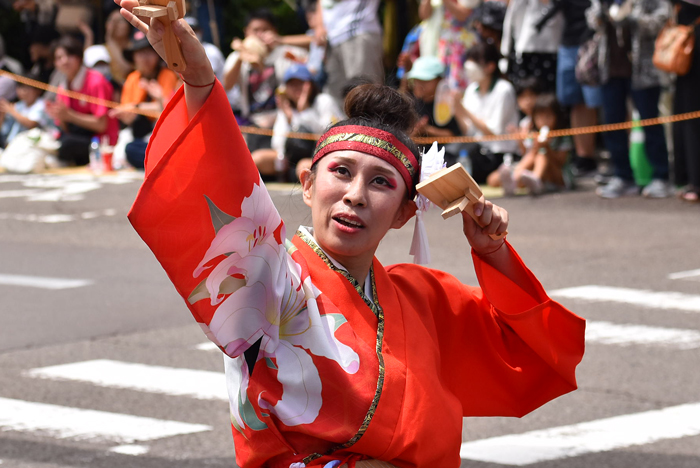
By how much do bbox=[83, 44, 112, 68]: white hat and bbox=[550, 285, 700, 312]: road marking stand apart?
9.31m

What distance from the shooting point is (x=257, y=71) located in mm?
12414

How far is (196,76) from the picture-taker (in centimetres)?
223

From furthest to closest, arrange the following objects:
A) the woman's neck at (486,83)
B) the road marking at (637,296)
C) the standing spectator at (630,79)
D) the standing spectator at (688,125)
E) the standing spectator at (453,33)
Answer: the standing spectator at (453,33) → the woman's neck at (486,83) → the standing spectator at (630,79) → the standing spectator at (688,125) → the road marking at (637,296)

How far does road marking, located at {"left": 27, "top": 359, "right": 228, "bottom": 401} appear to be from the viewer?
16.0 feet

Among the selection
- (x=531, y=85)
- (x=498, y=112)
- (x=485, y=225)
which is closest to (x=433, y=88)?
(x=498, y=112)

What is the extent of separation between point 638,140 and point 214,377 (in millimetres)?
5815

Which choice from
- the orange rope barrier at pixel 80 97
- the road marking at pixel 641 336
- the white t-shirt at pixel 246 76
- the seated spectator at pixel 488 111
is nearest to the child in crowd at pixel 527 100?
the seated spectator at pixel 488 111

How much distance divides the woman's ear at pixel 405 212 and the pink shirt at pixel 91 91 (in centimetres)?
1124

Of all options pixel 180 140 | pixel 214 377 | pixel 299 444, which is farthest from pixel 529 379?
pixel 214 377

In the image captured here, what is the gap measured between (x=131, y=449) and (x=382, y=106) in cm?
196

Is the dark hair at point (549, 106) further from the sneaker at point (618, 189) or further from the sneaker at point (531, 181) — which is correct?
the sneaker at point (618, 189)

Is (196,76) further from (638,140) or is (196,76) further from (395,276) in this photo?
(638,140)

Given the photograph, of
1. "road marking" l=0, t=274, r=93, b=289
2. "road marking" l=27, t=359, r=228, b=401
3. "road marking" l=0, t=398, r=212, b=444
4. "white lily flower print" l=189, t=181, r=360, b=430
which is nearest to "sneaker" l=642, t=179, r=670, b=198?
"road marking" l=0, t=274, r=93, b=289

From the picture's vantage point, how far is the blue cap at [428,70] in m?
11.0
